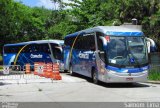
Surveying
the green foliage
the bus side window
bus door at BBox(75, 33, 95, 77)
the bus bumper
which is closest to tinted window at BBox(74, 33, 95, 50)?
bus door at BBox(75, 33, 95, 77)

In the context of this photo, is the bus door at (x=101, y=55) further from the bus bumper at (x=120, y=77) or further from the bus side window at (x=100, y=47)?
the bus bumper at (x=120, y=77)

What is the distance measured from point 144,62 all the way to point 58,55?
16.1 meters

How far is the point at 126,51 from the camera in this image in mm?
20188

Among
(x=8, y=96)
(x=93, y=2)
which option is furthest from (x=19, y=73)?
(x=93, y=2)

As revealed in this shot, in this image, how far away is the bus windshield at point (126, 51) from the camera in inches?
790

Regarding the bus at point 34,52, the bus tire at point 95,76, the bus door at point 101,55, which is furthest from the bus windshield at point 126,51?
the bus at point 34,52

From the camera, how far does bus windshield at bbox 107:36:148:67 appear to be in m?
20.1

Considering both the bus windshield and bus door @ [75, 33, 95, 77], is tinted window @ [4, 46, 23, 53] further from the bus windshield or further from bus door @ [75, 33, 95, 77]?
the bus windshield

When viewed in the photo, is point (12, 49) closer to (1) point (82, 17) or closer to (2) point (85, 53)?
(1) point (82, 17)

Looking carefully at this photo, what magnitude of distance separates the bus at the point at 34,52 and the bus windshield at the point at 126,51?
46.1 ft

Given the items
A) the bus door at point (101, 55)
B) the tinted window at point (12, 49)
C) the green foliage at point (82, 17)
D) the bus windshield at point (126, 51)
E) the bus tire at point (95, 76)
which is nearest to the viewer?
the bus windshield at point (126, 51)

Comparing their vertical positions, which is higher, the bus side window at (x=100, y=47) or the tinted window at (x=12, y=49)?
the bus side window at (x=100, y=47)

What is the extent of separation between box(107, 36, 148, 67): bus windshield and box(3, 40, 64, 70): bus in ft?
46.1

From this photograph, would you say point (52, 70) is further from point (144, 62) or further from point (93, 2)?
point (93, 2)
